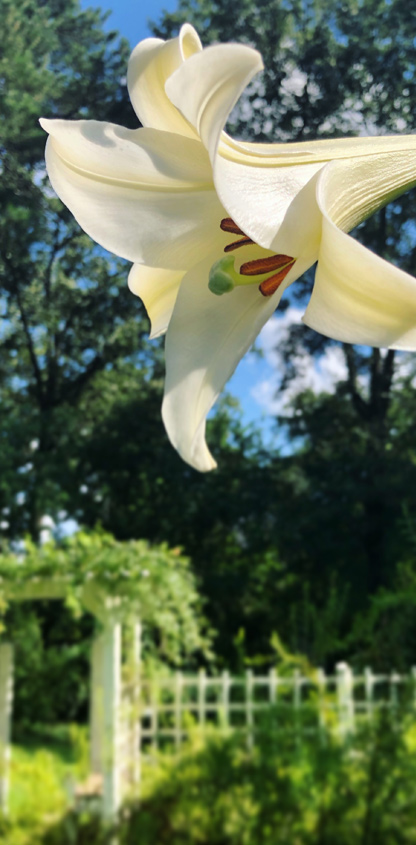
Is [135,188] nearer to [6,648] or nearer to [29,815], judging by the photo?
[29,815]

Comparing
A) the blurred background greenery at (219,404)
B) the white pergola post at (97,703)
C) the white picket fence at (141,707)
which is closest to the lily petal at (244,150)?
the white picket fence at (141,707)

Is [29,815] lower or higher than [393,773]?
lower

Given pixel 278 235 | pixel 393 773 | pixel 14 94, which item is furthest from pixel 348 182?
pixel 14 94

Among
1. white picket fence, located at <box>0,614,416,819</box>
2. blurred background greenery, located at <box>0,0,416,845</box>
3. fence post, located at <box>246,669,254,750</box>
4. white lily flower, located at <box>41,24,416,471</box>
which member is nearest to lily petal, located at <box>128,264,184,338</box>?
white lily flower, located at <box>41,24,416,471</box>

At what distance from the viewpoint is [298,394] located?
454 cm

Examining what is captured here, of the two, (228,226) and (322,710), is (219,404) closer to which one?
(322,710)

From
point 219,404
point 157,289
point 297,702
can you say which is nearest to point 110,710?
point 297,702

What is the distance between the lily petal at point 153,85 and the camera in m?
0.16

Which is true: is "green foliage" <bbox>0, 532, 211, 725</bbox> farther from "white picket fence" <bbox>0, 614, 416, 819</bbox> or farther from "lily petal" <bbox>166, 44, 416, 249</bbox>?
"lily petal" <bbox>166, 44, 416, 249</bbox>

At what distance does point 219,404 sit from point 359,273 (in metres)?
4.60

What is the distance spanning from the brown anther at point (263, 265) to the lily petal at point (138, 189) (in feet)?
0.04

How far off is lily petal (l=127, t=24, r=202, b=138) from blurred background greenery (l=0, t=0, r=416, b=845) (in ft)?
12.1

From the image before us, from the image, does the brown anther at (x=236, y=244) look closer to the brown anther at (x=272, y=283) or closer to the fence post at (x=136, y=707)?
the brown anther at (x=272, y=283)

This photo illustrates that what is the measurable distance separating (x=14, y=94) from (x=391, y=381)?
249cm
